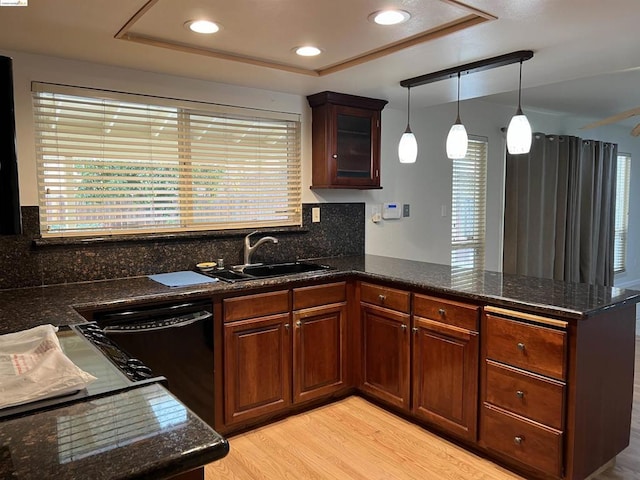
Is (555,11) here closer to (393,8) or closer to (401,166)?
(393,8)

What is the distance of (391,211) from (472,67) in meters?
1.56

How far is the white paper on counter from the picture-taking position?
44.1 inches

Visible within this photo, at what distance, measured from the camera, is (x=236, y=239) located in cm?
324

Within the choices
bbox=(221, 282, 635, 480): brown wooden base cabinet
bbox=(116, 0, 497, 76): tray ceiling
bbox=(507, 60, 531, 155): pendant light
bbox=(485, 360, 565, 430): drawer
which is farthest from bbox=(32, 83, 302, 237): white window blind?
bbox=(485, 360, 565, 430): drawer

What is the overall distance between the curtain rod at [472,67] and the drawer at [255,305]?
4.91ft

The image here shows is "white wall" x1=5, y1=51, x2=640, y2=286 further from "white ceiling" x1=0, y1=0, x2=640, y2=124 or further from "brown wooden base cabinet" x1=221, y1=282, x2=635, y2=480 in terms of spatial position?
"brown wooden base cabinet" x1=221, y1=282, x2=635, y2=480

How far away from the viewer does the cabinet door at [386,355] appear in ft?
9.28

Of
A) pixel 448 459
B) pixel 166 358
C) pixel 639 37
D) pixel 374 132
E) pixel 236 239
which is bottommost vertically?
pixel 448 459

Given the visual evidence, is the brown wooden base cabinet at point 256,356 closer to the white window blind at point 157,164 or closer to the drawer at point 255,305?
the drawer at point 255,305

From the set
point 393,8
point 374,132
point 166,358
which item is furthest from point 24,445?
point 374,132

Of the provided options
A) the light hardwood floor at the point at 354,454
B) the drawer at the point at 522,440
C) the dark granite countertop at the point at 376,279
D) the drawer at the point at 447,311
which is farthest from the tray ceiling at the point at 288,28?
the light hardwood floor at the point at 354,454

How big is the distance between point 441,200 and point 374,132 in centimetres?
117

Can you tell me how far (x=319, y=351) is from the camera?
3.01m

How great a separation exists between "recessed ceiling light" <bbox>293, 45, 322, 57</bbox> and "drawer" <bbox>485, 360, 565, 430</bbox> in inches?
69.1
